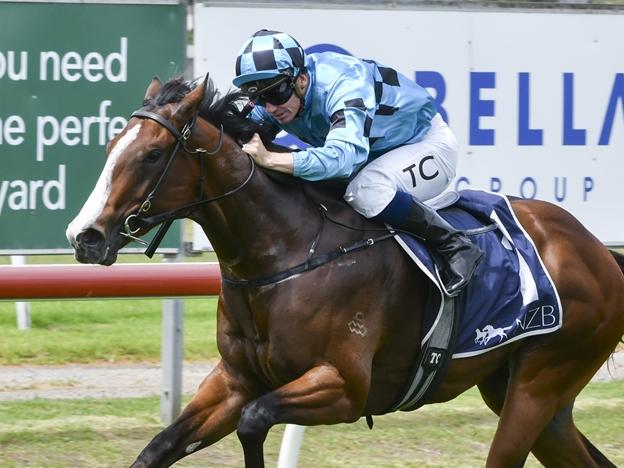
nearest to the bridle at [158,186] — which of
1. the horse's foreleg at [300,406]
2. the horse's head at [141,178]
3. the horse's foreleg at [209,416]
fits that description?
the horse's head at [141,178]

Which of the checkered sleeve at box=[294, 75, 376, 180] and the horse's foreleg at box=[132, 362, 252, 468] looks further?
the horse's foreleg at box=[132, 362, 252, 468]

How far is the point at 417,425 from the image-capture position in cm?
745

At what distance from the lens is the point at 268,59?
4.84m

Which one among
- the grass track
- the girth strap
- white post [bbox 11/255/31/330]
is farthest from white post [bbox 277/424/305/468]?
white post [bbox 11/255/31/330]

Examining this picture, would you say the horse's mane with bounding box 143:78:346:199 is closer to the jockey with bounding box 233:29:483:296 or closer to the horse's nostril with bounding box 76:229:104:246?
the jockey with bounding box 233:29:483:296

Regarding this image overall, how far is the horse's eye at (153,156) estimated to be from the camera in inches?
177

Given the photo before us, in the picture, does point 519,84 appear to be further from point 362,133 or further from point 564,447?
point 362,133

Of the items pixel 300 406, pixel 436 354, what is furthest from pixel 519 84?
pixel 300 406

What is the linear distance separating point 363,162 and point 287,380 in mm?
875

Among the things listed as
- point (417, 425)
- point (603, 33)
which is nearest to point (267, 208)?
point (417, 425)

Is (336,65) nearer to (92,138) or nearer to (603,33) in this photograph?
(92,138)

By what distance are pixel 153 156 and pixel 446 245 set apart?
1.28 meters

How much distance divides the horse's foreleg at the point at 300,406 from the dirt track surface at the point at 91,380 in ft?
10.8

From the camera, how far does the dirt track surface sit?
26.1 feet
